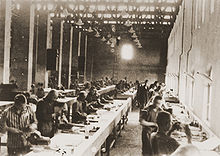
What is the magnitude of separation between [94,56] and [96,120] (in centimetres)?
2734

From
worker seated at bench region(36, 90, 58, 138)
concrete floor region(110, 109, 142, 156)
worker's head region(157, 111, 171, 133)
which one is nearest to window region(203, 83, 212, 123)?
concrete floor region(110, 109, 142, 156)

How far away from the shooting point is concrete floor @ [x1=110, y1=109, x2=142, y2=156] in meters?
9.26

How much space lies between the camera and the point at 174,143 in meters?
4.45

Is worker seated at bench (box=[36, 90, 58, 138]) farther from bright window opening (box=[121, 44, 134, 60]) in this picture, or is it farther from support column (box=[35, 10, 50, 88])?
bright window opening (box=[121, 44, 134, 60])

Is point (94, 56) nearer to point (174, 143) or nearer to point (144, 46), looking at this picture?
point (144, 46)

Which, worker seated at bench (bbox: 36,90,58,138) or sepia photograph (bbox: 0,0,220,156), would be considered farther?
worker seated at bench (bbox: 36,90,58,138)

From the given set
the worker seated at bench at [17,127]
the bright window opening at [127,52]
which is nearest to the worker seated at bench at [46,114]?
the worker seated at bench at [17,127]

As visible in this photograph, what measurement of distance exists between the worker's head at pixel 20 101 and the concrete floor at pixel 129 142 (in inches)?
165

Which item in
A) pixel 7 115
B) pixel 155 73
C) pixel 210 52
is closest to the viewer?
pixel 7 115

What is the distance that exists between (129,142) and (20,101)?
5838 millimetres

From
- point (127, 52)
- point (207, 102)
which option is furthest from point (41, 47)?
point (207, 102)

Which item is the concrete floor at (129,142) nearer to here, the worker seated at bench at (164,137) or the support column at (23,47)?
the worker seated at bench at (164,137)

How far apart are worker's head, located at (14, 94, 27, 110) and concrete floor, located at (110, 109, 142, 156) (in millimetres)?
4190

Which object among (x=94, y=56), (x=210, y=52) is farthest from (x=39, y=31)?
(x=210, y=52)
